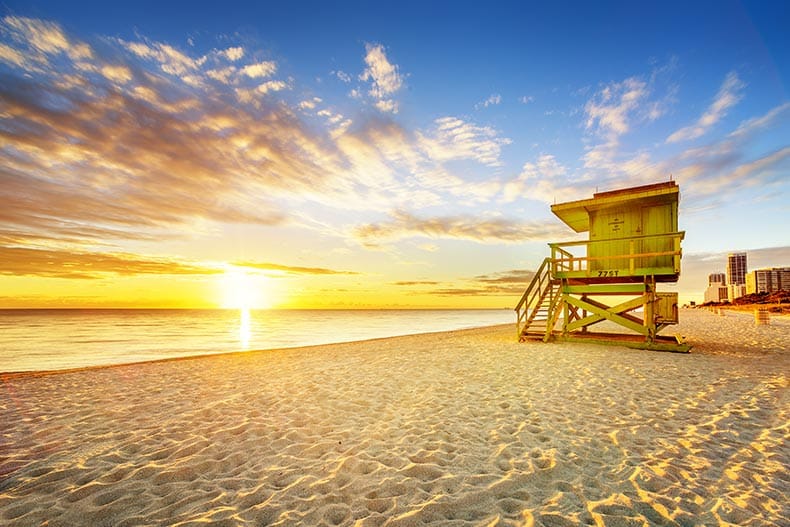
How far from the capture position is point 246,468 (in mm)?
4148

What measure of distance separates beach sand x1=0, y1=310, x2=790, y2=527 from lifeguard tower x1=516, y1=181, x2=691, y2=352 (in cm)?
380

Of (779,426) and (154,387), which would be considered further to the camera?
(154,387)

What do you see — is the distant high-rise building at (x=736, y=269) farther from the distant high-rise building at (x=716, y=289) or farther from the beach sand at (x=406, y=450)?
the beach sand at (x=406, y=450)

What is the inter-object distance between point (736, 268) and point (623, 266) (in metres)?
225

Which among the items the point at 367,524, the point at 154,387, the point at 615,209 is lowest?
the point at 154,387

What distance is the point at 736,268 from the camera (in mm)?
171000

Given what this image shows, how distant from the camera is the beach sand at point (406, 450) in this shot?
3.29 m

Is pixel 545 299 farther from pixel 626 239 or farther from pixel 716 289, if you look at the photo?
pixel 716 289

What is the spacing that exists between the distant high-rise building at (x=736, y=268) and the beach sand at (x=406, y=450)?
22543 cm

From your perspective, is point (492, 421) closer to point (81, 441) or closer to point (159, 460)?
point (159, 460)

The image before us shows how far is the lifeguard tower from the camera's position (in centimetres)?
1230

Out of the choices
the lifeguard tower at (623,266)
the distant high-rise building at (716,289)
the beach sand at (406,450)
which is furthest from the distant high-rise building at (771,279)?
the beach sand at (406,450)

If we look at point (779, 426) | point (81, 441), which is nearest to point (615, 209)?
point (779, 426)

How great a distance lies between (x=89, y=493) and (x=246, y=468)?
1528 mm
